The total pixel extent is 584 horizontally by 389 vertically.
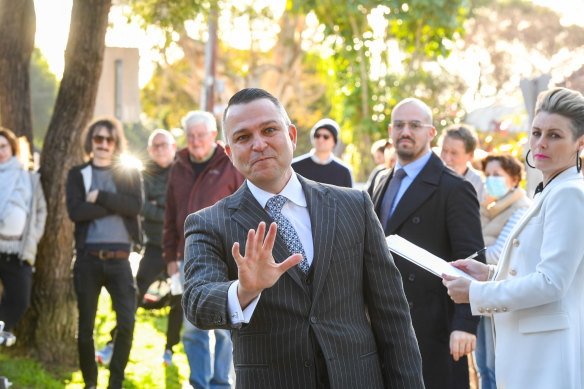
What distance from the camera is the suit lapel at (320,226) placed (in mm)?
2969

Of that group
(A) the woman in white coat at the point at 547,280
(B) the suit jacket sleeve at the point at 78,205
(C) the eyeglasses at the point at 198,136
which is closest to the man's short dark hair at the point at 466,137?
(C) the eyeglasses at the point at 198,136

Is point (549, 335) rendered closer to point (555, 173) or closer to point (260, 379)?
point (555, 173)

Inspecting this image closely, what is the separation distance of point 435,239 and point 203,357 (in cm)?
280

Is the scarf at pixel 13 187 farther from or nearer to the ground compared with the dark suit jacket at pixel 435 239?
farther from the ground

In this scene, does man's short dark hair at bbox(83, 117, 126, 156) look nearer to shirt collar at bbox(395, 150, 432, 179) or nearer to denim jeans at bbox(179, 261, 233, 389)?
denim jeans at bbox(179, 261, 233, 389)

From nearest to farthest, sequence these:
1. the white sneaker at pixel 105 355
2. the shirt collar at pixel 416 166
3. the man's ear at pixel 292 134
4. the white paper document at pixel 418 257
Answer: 1. the man's ear at pixel 292 134
2. the white paper document at pixel 418 257
3. the shirt collar at pixel 416 166
4. the white sneaker at pixel 105 355

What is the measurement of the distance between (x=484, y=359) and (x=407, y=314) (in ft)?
13.5

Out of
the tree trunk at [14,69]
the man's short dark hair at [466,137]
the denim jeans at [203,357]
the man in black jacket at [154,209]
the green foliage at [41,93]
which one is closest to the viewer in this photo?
the denim jeans at [203,357]

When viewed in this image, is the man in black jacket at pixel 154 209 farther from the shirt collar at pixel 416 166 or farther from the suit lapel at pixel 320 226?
the suit lapel at pixel 320 226

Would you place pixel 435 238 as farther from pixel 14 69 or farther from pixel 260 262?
pixel 14 69

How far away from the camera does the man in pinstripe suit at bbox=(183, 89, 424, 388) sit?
2.95 metres

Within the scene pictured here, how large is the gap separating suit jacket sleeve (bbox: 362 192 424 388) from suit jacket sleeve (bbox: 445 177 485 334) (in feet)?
6.68

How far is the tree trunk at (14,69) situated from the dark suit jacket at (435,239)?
5.10 m

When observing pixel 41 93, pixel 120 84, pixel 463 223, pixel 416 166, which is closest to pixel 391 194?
pixel 416 166
